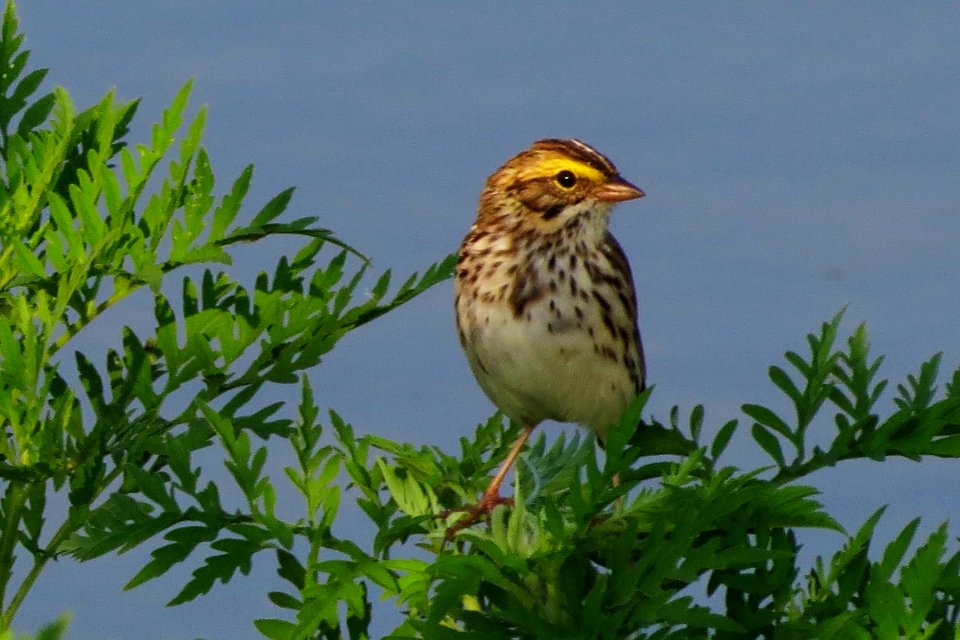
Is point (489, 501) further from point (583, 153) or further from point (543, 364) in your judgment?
point (583, 153)

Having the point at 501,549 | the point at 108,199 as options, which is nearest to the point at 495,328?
the point at 108,199

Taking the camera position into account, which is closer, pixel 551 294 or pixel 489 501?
pixel 489 501

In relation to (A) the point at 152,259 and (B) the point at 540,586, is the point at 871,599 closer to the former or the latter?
(B) the point at 540,586

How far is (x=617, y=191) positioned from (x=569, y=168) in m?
0.23

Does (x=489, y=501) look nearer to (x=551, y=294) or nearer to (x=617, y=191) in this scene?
(x=551, y=294)

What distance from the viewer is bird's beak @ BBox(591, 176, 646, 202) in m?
6.46

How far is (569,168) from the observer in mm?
6609

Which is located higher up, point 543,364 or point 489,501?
point 543,364

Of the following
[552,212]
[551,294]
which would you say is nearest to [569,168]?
[552,212]

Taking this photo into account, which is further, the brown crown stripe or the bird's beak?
the brown crown stripe

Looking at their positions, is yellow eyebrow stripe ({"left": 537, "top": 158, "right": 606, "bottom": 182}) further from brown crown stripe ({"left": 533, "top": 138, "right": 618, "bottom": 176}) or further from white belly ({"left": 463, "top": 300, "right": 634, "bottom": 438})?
white belly ({"left": 463, "top": 300, "right": 634, "bottom": 438})

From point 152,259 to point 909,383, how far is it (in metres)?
2.42

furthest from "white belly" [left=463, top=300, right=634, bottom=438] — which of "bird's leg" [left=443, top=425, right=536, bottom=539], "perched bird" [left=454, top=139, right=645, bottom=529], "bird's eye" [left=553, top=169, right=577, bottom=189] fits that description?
"bird's eye" [left=553, top=169, right=577, bottom=189]

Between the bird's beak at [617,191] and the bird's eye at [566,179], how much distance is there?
10cm
